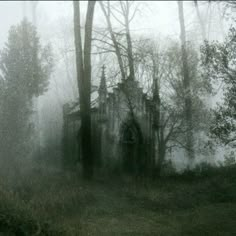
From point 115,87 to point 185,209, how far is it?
368 inches

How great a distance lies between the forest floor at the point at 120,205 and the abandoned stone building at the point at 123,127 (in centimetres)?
268

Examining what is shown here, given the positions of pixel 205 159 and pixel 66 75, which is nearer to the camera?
pixel 205 159

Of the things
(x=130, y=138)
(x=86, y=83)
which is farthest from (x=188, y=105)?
(x=86, y=83)

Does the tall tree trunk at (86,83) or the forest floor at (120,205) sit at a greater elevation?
the tall tree trunk at (86,83)

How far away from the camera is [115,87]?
70.7ft

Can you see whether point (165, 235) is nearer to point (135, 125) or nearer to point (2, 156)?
point (2, 156)

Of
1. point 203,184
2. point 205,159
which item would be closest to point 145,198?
point 203,184

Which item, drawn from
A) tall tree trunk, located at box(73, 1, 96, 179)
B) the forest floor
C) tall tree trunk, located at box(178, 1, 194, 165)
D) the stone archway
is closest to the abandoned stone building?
the stone archway

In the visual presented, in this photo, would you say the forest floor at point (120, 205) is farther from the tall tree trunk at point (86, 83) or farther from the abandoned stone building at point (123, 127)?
the abandoned stone building at point (123, 127)

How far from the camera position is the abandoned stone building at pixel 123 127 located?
20625 millimetres

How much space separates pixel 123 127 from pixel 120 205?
23.8 ft

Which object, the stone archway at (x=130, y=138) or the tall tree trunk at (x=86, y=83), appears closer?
the tall tree trunk at (x=86, y=83)

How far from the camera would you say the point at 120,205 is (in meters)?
14.4

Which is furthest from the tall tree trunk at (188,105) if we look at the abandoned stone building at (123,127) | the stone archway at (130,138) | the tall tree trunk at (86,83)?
the tall tree trunk at (86,83)
